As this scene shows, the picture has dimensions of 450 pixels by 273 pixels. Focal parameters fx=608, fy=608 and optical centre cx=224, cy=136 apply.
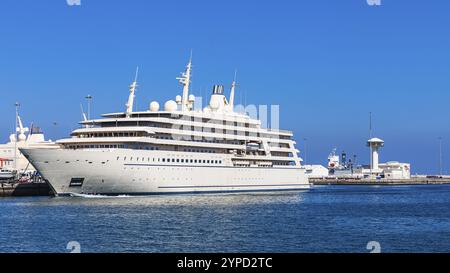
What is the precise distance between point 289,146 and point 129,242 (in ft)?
203

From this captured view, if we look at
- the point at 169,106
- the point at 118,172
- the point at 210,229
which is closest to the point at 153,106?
the point at 169,106

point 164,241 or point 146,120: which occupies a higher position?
point 146,120

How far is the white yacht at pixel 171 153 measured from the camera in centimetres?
5494

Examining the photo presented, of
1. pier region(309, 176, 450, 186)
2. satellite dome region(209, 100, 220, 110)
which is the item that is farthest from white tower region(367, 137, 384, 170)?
satellite dome region(209, 100, 220, 110)

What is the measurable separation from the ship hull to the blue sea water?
279 inches

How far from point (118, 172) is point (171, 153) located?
834 centimetres

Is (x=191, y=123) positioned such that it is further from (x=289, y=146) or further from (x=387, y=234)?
(x=387, y=234)

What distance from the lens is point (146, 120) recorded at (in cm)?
6128

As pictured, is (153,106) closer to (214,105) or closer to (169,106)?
(169,106)

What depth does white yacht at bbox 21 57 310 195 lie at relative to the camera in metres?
54.9

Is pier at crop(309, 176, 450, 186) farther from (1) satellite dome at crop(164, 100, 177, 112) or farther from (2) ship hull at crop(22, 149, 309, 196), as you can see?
(1) satellite dome at crop(164, 100, 177, 112)

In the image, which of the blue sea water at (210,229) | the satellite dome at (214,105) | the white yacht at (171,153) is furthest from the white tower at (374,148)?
the blue sea water at (210,229)

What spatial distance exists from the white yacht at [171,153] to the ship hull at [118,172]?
0.29ft
